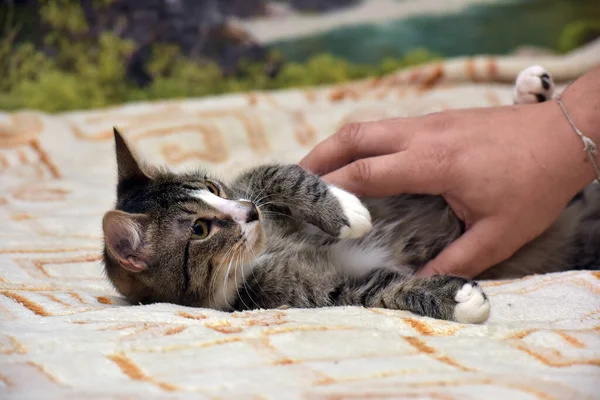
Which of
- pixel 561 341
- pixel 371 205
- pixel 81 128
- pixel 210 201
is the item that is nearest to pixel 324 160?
pixel 371 205

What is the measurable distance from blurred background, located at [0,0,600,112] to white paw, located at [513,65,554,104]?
218cm

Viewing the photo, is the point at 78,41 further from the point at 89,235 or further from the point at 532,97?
the point at 532,97

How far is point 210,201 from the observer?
1.33m

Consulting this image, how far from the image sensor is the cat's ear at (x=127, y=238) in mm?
1191

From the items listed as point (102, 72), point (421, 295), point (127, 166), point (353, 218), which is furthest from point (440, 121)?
point (102, 72)

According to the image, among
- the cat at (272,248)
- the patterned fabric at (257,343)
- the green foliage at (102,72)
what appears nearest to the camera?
the patterned fabric at (257,343)

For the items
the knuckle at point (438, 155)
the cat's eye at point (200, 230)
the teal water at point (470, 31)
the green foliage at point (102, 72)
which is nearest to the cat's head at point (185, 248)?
the cat's eye at point (200, 230)

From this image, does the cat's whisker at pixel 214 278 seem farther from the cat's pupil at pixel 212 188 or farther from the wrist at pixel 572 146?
the wrist at pixel 572 146

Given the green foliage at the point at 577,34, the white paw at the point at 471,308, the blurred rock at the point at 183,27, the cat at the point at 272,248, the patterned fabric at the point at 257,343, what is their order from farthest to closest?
the green foliage at the point at 577,34 → the blurred rock at the point at 183,27 → the cat at the point at 272,248 → the white paw at the point at 471,308 → the patterned fabric at the point at 257,343

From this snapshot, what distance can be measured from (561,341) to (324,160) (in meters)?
0.73

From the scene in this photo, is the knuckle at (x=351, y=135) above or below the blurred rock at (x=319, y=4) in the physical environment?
below

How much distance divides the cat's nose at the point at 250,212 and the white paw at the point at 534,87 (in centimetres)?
85

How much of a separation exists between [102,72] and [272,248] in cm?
251

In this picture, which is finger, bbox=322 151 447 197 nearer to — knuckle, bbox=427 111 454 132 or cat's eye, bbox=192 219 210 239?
knuckle, bbox=427 111 454 132
